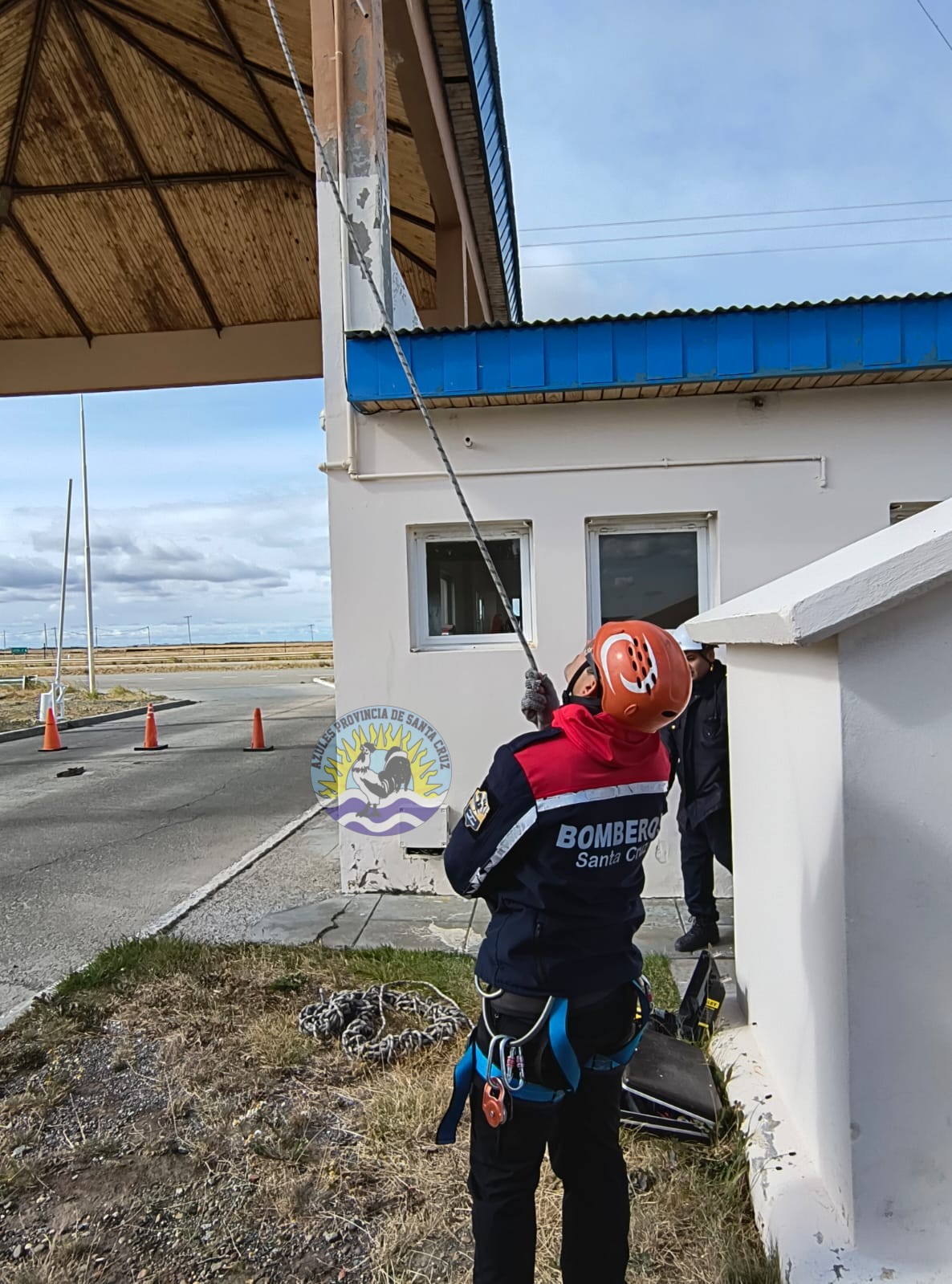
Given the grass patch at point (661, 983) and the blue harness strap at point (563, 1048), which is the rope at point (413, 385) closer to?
the blue harness strap at point (563, 1048)

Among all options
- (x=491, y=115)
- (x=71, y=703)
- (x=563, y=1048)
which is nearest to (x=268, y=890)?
(x=563, y=1048)

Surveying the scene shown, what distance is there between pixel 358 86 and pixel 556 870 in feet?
20.2

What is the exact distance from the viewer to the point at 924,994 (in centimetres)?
221

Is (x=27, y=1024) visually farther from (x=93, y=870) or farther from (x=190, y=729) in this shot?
(x=190, y=729)

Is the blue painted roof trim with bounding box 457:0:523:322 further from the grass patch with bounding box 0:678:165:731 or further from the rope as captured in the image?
the grass patch with bounding box 0:678:165:731

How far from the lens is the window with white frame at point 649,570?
6016mm

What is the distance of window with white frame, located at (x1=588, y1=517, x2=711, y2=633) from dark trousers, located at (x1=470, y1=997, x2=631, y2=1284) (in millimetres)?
4071

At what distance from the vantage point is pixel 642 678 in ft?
6.41

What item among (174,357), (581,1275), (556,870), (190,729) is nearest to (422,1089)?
(581,1275)

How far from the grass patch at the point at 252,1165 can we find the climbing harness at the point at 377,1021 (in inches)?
2.5

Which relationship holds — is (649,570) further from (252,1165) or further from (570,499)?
(252,1165)

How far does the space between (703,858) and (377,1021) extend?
212 cm

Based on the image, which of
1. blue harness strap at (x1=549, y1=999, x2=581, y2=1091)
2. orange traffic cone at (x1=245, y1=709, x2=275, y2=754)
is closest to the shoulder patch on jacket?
blue harness strap at (x1=549, y1=999, x2=581, y2=1091)

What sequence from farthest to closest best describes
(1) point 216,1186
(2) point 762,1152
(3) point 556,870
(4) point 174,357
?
(4) point 174,357 < (1) point 216,1186 < (2) point 762,1152 < (3) point 556,870
